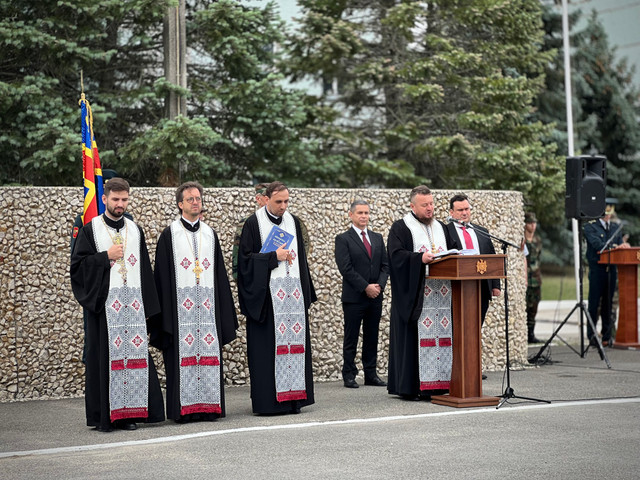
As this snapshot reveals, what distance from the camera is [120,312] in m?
8.82

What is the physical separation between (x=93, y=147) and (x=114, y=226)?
6.43 ft

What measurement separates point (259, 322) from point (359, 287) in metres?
1.93

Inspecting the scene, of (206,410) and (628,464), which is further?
(206,410)

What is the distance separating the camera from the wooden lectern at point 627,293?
49.6ft

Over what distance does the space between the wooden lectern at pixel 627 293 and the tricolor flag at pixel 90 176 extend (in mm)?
7968

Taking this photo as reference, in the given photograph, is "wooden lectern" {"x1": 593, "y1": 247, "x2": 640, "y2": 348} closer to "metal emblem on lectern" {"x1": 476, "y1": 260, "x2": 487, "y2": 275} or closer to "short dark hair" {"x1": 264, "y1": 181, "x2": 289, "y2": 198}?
"metal emblem on lectern" {"x1": 476, "y1": 260, "x2": 487, "y2": 275}

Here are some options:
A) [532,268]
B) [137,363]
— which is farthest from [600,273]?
[137,363]

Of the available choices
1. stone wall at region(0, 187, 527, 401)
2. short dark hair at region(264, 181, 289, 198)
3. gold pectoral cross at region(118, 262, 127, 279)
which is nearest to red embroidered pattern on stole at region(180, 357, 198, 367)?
gold pectoral cross at region(118, 262, 127, 279)

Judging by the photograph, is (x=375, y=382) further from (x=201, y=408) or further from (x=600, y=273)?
(x=600, y=273)

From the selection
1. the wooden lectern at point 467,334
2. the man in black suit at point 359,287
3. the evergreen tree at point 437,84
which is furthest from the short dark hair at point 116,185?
the evergreen tree at point 437,84

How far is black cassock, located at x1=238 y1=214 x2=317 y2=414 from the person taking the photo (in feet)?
31.1

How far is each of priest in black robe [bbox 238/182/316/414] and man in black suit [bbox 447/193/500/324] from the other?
190 centimetres

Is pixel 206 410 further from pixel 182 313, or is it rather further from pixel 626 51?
pixel 626 51

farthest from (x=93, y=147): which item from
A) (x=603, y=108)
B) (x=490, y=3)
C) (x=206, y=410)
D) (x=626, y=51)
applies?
(x=626, y=51)
